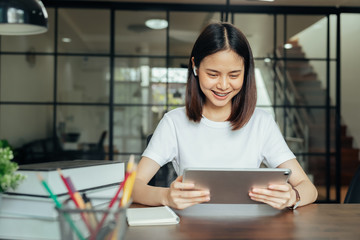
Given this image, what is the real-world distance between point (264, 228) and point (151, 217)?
0.26 metres

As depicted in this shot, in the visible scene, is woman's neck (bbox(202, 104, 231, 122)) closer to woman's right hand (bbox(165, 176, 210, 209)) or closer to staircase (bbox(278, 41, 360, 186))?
woman's right hand (bbox(165, 176, 210, 209))

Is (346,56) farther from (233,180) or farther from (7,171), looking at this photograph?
(7,171)

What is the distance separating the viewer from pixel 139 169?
1425 mm

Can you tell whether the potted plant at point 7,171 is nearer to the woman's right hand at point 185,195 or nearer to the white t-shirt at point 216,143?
the woman's right hand at point 185,195

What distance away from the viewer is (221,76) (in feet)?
4.57

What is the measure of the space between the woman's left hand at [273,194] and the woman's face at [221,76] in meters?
0.46

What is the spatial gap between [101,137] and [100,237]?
154 inches

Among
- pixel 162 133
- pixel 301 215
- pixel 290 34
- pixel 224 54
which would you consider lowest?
pixel 301 215

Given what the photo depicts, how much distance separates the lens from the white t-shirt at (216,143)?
1521 millimetres

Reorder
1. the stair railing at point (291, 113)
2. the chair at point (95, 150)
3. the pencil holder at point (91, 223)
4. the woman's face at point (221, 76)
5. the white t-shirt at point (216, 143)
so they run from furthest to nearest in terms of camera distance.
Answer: the stair railing at point (291, 113)
the chair at point (95, 150)
the white t-shirt at point (216, 143)
the woman's face at point (221, 76)
the pencil holder at point (91, 223)

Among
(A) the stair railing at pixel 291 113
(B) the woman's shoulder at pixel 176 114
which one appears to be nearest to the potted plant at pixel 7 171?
(B) the woman's shoulder at pixel 176 114

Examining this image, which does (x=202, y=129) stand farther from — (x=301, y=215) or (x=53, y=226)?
(x=53, y=226)

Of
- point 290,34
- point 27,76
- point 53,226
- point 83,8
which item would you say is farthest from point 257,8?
point 53,226

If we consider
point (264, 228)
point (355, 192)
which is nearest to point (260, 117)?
point (355, 192)
